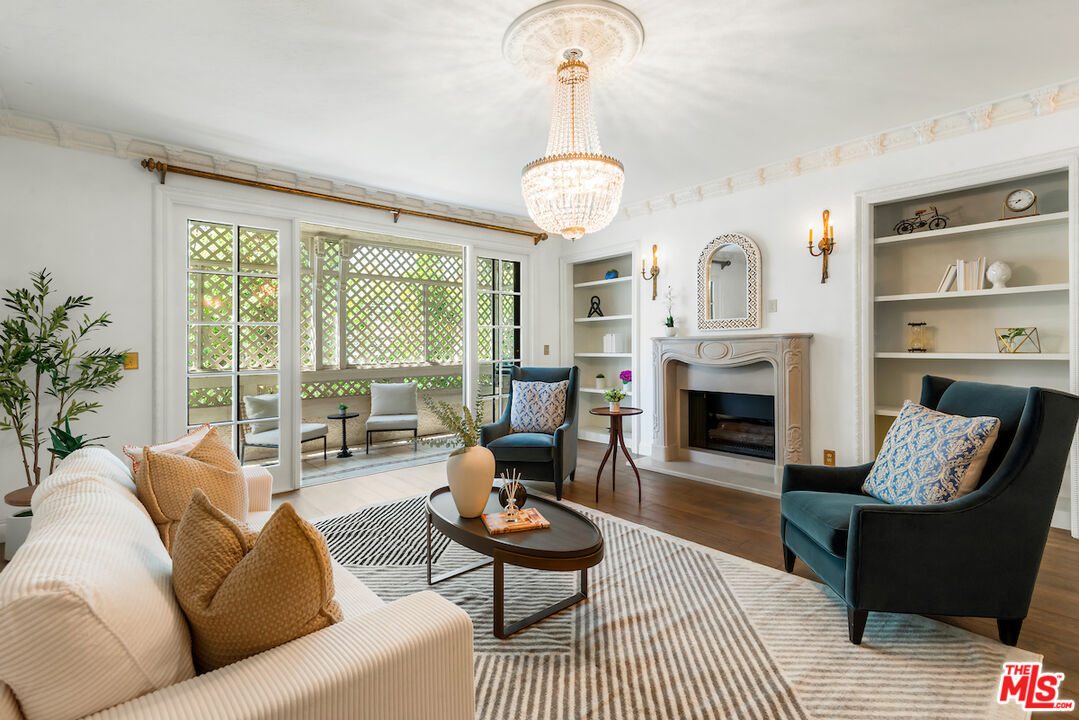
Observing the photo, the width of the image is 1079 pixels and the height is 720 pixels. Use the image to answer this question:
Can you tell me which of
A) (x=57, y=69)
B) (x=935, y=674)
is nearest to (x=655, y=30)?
(x=935, y=674)

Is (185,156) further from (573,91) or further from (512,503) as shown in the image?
(512,503)

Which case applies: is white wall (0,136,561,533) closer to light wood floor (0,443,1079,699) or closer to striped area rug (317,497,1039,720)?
light wood floor (0,443,1079,699)

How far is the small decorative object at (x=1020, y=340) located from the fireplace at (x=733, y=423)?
4.59ft

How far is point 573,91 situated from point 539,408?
88.8 inches

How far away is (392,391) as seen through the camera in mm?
5637

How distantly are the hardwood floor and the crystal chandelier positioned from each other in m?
1.83

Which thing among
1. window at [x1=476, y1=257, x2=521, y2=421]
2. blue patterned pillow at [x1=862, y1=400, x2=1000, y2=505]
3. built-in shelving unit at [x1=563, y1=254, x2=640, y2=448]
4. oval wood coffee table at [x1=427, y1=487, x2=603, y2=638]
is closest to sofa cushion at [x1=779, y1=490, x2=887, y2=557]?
blue patterned pillow at [x1=862, y1=400, x2=1000, y2=505]

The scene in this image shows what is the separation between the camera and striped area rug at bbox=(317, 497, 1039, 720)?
5.16ft

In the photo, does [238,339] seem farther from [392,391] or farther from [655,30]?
[655,30]

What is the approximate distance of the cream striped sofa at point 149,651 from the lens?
0.74 m

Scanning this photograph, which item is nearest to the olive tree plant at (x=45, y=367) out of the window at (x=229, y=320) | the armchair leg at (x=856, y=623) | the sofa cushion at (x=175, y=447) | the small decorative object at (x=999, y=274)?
the window at (x=229, y=320)

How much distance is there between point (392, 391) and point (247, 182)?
261 cm

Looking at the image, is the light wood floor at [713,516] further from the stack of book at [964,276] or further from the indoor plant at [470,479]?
the stack of book at [964,276]

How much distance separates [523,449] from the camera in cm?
362
